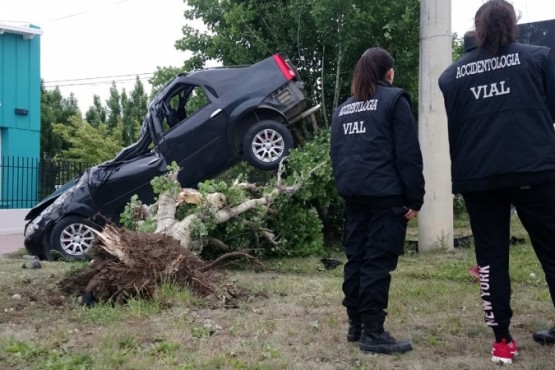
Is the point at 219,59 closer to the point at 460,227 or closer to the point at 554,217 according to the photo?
the point at 460,227

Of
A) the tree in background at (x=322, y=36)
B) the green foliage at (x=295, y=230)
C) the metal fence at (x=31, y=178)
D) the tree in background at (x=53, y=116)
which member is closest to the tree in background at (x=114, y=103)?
the tree in background at (x=53, y=116)

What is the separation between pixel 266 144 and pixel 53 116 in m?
25.6

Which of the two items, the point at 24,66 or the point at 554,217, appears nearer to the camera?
the point at 554,217

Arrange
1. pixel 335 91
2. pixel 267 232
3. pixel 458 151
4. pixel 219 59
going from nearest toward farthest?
1. pixel 458 151
2. pixel 267 232
3. pixel 335 91
4. pixel 219 59

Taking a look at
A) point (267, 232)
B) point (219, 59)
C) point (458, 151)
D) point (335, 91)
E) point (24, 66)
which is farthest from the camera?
point (24, 66)

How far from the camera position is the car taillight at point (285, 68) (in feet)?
29.4

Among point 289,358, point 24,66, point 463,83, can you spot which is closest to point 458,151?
point 463,83

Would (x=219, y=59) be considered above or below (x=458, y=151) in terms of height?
above

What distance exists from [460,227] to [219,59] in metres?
5.41

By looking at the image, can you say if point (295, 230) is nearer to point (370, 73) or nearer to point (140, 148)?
point (140, 148)

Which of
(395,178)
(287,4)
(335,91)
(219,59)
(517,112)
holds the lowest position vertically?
(395,178)

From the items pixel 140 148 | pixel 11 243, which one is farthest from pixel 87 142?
pixel 140 148

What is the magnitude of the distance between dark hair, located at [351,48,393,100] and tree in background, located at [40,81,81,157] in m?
28.4

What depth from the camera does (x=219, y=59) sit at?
12.0 metres
